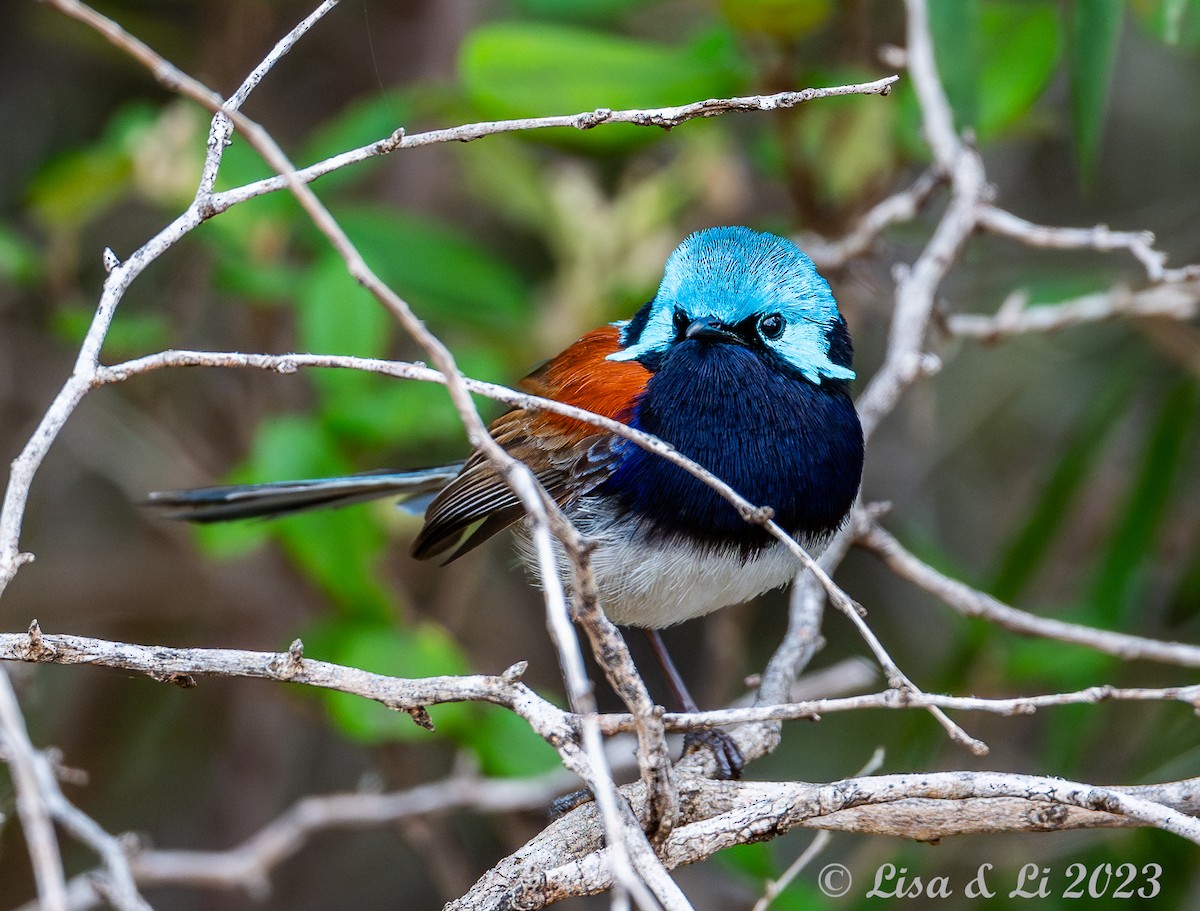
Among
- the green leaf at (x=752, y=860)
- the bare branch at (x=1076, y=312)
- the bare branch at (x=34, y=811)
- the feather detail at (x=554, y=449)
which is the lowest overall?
the bare branch at (x=34, y=811)

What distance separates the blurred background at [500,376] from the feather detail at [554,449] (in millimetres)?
225

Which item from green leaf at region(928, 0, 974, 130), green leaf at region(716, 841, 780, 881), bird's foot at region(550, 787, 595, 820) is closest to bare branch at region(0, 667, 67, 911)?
bird's foot at region(550, 787, 595, 820)

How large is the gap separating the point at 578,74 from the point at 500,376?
825mm

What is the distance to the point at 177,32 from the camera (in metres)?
4.70

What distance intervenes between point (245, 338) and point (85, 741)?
1521mm

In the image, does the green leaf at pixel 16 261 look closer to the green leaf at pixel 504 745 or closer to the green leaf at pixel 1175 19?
the green leaf at pixel 504 745

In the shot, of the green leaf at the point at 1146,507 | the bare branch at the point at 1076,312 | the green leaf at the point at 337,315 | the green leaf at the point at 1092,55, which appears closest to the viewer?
the green leaf at the point at 1092,55

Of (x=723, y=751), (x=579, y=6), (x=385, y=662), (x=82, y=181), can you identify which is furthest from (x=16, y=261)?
(x=723, y=751)

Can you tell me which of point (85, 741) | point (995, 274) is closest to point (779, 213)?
point (995, 274)

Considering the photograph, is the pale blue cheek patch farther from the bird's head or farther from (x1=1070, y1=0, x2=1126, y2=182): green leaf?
(x1=1070, y1=0, x2=1126, y2=182): green leaf

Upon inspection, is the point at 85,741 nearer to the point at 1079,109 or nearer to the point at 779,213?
the point at 779,213

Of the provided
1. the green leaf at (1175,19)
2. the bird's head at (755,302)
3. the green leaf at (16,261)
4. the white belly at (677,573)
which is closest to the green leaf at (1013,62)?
the green leaf at (1175,19)

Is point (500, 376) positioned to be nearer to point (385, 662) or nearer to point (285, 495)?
point (285, 495)

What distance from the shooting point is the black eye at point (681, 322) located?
8.33 ft
